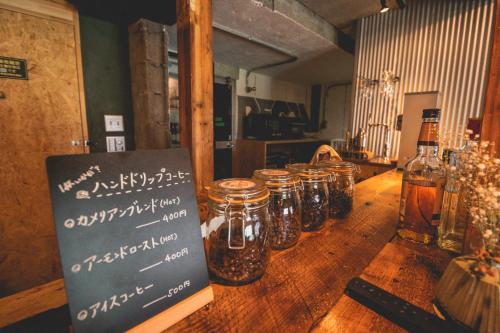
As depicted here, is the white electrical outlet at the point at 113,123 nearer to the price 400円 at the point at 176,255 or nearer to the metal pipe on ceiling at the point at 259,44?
the metal pipe on ceiling at the point at 259,44

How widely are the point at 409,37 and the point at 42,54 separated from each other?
4.84m

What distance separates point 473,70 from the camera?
3.33m

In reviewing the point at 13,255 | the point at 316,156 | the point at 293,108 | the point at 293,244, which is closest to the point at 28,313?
the point at 293,244

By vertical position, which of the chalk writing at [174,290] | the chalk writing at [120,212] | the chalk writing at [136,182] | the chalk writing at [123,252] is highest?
the chalk writing at [136,182]

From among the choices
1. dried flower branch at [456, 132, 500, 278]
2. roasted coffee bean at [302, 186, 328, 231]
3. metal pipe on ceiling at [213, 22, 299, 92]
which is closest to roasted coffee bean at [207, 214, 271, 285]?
roasted coffee bean at [302, 186, 328, 231]

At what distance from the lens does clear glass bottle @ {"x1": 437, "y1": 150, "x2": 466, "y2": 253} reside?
80cm

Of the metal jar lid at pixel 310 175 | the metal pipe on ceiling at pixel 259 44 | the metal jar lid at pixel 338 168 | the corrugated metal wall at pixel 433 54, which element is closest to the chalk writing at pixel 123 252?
the metal jar lid at pixel 310 175

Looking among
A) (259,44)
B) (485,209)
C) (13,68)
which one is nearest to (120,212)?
(485,209)

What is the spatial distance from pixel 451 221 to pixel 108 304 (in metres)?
1.05

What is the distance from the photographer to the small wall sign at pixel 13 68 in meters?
1.99

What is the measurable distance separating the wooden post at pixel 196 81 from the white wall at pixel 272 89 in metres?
5.20

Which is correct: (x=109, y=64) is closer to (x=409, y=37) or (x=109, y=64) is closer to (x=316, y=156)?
(x=316, y=156)

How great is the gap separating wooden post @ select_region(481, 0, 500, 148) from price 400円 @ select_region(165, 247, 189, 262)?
2.98ft

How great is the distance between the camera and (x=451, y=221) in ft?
2.69
